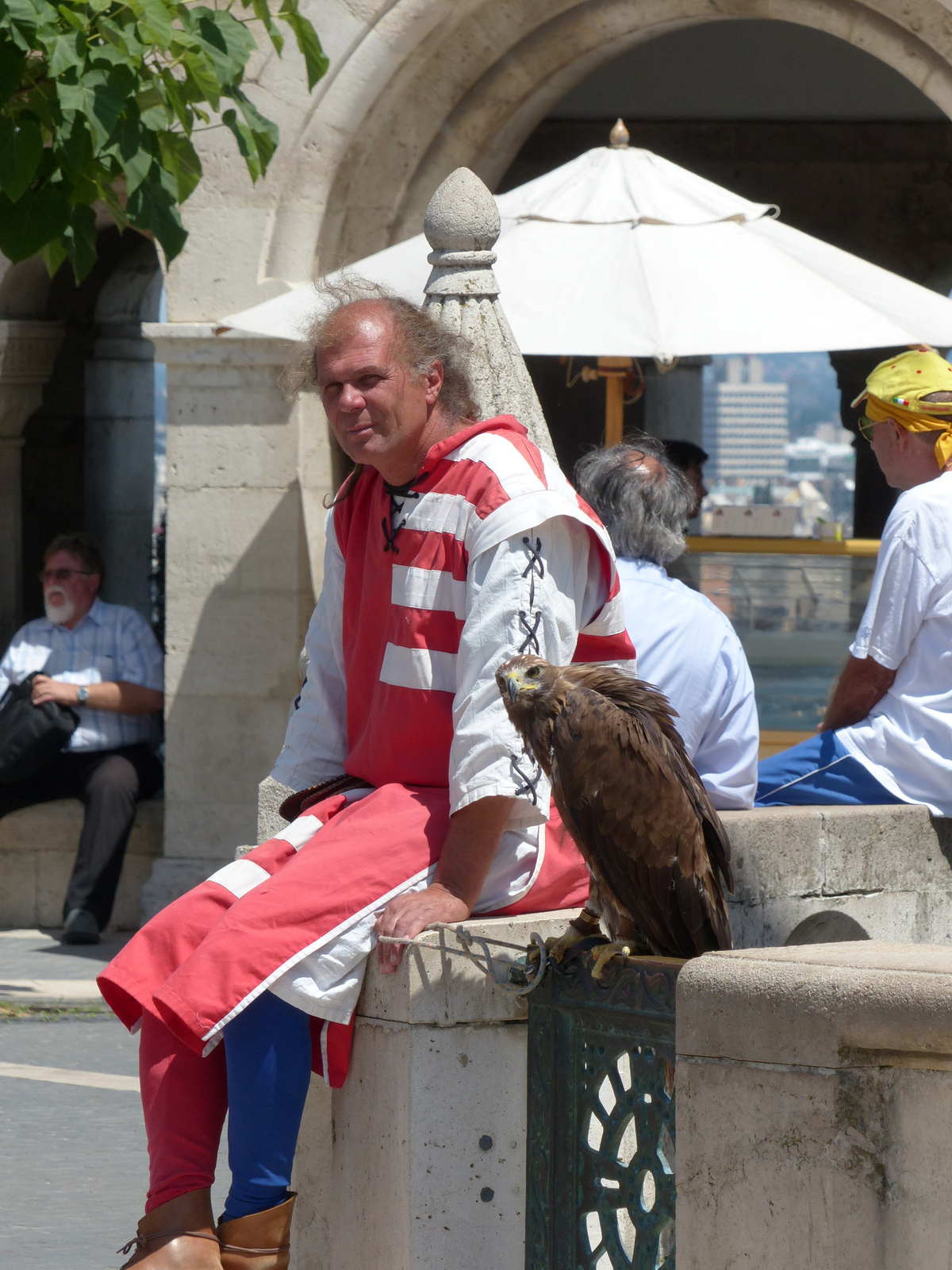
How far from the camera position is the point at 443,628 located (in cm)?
297

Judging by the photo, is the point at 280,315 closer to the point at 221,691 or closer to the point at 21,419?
the point at 221,691

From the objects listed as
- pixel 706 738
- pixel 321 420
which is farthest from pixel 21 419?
pixel 706 738

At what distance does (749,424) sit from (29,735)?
423ft

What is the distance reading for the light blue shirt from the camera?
7492 millimetres

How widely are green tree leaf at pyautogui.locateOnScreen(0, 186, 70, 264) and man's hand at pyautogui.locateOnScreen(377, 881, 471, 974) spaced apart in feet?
8.71

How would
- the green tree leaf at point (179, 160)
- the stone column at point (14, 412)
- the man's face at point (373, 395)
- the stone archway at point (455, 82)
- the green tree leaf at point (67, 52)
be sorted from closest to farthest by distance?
1. the man's face at point (373, 395)
2. the green tree leaf at point (67, 52)
3. the green tree leaf at point (179, 160)
4. the stone archway at point (455, 82)
5. the stone column at point (14, 412)

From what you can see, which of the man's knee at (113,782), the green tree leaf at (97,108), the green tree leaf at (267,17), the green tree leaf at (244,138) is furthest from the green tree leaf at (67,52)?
the man's knee at (113,782)

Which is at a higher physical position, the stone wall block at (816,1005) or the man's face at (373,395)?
the man's face at (373,395)

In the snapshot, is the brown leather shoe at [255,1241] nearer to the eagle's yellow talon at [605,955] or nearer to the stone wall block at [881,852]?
the eagle's yellow talon at [605,955]

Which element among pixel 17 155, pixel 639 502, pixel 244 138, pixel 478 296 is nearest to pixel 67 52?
pixel 17 155

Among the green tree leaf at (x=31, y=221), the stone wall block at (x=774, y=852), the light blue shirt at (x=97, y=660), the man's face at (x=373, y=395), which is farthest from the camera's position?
the light blue shirt at (x=97, y=660)

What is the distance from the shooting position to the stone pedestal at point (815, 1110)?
7.11 feet

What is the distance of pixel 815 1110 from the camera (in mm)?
2238

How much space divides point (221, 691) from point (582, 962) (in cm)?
459
